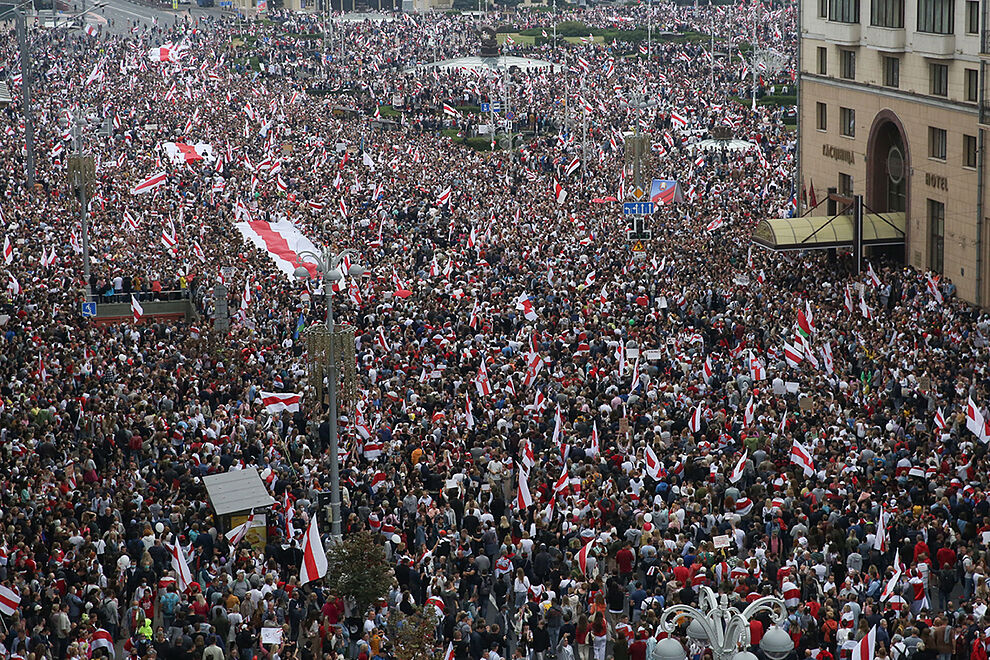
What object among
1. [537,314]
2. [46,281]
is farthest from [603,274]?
[46,281]

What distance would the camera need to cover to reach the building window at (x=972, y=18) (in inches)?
1708

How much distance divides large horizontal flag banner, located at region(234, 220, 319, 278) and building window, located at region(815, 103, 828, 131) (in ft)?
60.0

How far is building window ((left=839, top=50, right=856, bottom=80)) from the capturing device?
50.6 metres

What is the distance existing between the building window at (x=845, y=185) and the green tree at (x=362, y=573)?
109 feet

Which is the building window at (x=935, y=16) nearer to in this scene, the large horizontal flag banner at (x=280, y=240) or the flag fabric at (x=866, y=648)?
the large horizontal flag banner at (x=280, y=240)

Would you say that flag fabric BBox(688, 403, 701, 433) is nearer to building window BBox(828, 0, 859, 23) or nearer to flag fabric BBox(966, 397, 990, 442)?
flag fabric BBox(966, 397, 990, 442)

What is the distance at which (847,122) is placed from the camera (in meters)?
51.5

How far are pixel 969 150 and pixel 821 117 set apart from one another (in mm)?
10060

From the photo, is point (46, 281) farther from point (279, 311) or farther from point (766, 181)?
point (766, 181)

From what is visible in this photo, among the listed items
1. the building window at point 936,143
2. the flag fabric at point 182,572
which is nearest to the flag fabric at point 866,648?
the flag fabric at point 182,572

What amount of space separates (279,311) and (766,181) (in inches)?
1007

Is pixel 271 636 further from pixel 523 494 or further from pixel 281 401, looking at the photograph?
pixel 281 401

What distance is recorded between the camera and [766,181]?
60.5 meters

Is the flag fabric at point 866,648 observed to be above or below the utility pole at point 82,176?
below
